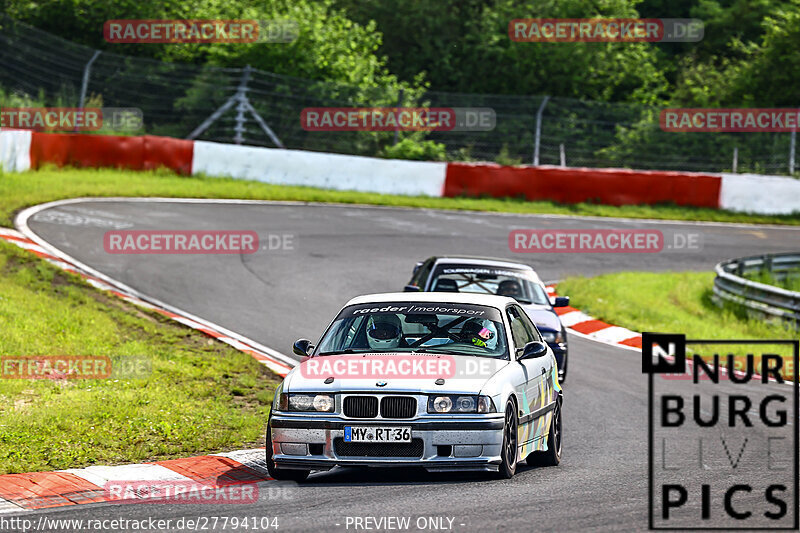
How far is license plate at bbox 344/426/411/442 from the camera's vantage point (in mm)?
7328

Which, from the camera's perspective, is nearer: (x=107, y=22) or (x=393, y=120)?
(x=393, y=120)

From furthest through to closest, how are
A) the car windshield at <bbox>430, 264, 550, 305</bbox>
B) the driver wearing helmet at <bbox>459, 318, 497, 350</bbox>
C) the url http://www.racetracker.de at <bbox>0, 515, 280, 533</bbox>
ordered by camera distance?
the car windshield at <bbox>430, 264, 550, 305</bbox> → the driver wearing helmet at <bbox>459, 318, 497, 350</bbox> → the url http://www.racetracker.de at <bbox>0, 515, 280, 533</bbox>

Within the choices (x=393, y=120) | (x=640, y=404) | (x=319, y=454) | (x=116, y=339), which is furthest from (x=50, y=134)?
(x=319, y=454)

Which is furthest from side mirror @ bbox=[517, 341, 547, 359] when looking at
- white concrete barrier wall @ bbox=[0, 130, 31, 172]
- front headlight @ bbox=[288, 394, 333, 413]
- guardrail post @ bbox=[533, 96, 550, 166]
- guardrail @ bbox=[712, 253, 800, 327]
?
guardrail post @ bbox=[533, 96, 550, 166]

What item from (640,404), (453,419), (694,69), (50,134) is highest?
(694,69)

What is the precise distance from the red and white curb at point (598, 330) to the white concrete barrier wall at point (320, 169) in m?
10.9

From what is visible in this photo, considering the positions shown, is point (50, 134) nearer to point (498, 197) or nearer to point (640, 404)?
point (498, 197)

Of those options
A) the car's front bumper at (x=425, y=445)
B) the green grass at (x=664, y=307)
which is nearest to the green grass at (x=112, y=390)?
the car's front bumper at (x=425, y=445)

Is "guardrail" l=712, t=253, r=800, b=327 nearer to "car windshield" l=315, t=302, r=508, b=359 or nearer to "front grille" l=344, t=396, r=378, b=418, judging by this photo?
"car windshield" l=315, t=302, r=508, b=359

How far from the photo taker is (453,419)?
7383 mm

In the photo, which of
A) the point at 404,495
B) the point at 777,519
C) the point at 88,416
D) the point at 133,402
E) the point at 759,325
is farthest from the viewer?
the point at 759,325

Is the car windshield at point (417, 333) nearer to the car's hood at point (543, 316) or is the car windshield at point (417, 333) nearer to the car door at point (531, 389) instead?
the car door at point (531, 389)

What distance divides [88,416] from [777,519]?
5.46m

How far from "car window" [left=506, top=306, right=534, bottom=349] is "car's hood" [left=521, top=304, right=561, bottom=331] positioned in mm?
3096
